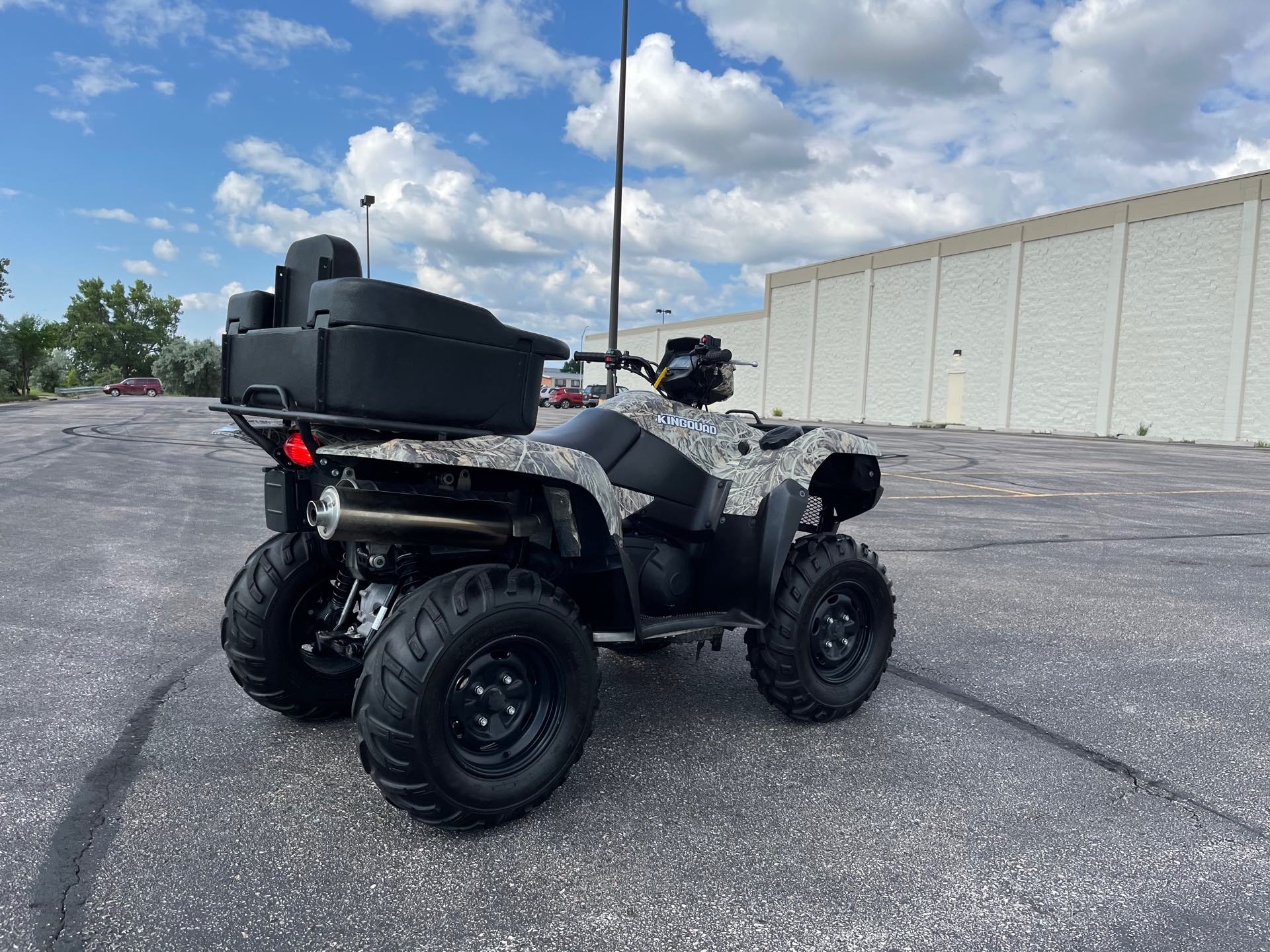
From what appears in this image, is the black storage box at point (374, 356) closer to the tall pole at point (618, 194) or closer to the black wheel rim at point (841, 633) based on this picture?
the black wheel rim at point (841, 633)

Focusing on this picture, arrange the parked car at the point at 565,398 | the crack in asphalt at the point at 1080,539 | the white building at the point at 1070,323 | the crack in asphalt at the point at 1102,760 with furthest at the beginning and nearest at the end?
1. the parked car at the point at 565,398
2. the white building at the point at 1070,323
3. the crack in asphalt at the point at 1080,539
4. the crack in asphalt at the point at 1102,760

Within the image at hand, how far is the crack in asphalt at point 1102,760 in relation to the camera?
3.06 m

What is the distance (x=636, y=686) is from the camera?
4.25 m

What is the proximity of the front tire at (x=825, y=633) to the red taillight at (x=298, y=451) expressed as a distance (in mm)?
1906

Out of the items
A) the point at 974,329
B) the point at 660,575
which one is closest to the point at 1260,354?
the point at 974,329

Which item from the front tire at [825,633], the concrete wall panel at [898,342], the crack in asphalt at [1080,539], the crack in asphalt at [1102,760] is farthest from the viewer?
the concrete wall panel at [898,342]

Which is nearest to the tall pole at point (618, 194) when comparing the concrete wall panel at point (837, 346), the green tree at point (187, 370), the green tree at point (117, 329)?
the concrete wall panel at point (837, 346)

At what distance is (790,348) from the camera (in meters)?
57.5

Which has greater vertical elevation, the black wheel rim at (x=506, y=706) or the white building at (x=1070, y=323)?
the white building at (x=1070, y=323)

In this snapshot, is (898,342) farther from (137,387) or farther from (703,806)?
(137,387)

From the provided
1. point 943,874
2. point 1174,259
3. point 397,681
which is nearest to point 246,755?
point 397,681

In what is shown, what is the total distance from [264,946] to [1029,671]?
155 inches

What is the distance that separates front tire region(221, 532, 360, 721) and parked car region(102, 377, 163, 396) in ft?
237

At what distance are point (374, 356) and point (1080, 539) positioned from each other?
8.58 m
